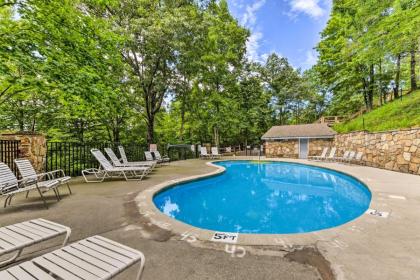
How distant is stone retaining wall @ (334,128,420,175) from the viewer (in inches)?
316

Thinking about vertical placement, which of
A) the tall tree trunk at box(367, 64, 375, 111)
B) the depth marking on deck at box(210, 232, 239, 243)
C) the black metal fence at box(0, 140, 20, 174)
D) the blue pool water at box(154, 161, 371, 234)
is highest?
the tall tree trunk at box(367, 64, 375, 111)

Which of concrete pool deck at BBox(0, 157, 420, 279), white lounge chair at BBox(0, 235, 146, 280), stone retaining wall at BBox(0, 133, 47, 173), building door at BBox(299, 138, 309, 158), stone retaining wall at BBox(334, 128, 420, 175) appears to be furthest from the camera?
building door at BBox(299, 138, 309, 158)

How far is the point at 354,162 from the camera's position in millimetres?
12797

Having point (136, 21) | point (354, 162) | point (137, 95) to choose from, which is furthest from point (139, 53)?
point (354, 162)

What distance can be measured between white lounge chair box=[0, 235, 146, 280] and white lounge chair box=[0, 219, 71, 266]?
1.27 ft

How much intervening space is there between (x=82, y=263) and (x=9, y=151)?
20.3 feet

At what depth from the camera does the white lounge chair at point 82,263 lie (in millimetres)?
1308

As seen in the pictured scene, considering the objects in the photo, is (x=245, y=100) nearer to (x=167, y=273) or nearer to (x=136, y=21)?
(x=136, y=21)

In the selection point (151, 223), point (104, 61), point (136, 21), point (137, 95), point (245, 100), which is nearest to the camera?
point (151, 223)

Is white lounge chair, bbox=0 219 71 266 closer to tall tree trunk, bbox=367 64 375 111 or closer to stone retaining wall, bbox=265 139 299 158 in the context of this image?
stone retaining wall, bbox=265 139 299 158

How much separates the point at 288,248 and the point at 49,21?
21.1 feet

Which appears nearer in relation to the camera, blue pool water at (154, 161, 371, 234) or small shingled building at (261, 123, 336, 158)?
blue pool water at (154, 161, 371, 234)

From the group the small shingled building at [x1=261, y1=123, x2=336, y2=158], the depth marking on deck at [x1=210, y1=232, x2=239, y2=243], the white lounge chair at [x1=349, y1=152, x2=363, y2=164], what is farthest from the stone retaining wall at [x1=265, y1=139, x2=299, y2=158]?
the depth marking on deck at [x1=210, y1=232, x2=239, y2=243]

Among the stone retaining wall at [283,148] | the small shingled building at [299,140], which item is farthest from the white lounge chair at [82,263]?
the stone retaining wall at [283,148]
